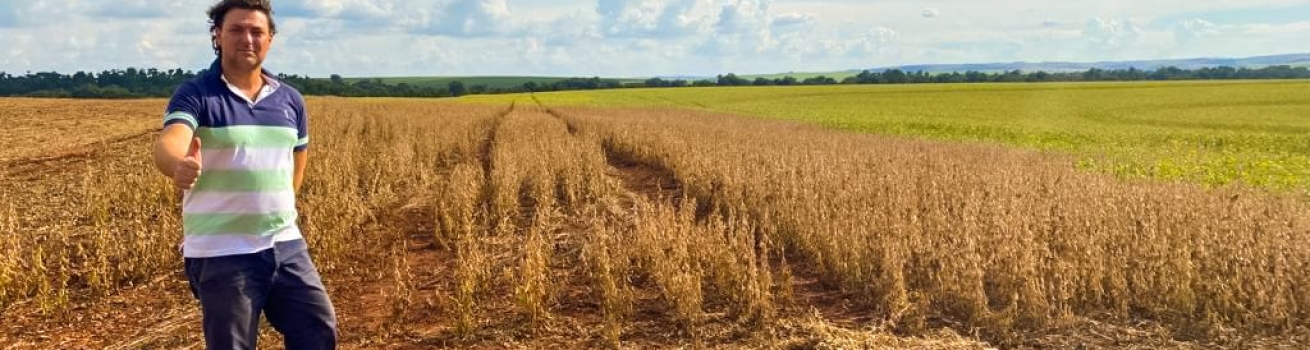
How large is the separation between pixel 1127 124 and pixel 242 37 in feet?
100

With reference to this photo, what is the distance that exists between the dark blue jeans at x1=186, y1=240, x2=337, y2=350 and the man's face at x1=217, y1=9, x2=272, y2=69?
25.2 inches

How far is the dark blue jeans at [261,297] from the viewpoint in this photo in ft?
8.89

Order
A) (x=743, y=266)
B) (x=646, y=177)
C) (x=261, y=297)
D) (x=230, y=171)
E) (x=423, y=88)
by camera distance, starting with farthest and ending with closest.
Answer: (x=423, y=88)
(x=646, y=177)
(x=743, y=266)
(x=261, y=297)
(x=230, y=171)

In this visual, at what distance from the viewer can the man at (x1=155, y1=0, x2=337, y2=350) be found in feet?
8.70

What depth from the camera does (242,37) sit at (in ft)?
8.87

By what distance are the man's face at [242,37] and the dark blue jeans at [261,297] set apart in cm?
64

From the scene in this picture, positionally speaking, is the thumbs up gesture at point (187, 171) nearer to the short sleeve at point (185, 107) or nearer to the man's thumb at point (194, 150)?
the man's thumb at point (194, 150)

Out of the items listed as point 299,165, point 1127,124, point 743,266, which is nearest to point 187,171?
point 299,165

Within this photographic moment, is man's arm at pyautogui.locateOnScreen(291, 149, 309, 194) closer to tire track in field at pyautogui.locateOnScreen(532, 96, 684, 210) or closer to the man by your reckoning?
the man

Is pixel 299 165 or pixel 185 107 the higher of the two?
pixel 185 107

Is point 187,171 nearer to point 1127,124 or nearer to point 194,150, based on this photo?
point 194,150

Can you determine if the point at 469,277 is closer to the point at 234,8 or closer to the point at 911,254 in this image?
the point at 234,8

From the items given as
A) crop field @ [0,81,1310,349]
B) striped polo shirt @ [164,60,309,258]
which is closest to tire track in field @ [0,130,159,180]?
crop field @ [0,81,1310,349]

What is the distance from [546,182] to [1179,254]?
5.93m
